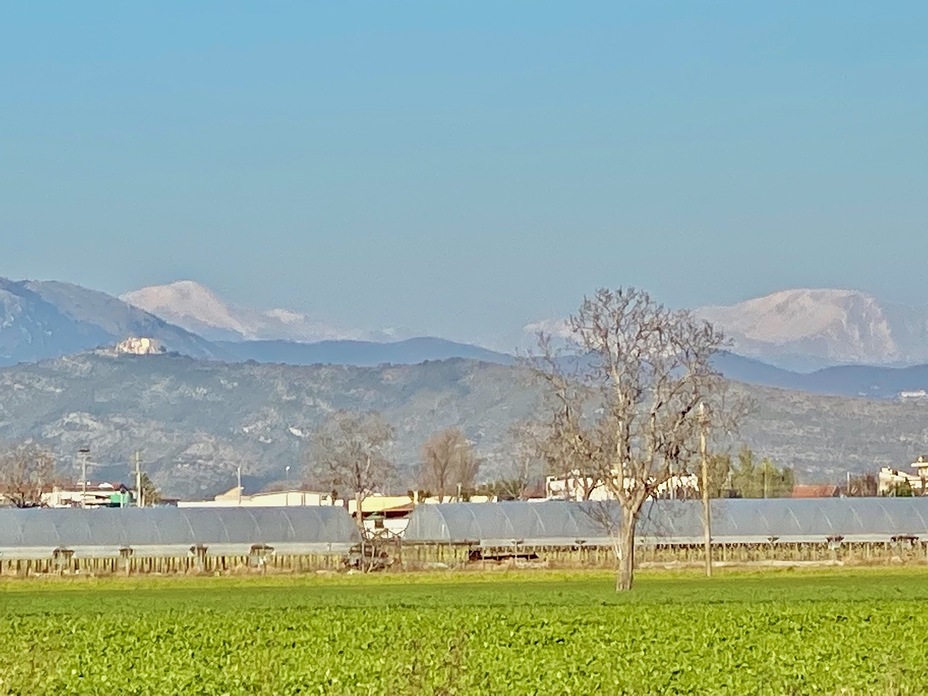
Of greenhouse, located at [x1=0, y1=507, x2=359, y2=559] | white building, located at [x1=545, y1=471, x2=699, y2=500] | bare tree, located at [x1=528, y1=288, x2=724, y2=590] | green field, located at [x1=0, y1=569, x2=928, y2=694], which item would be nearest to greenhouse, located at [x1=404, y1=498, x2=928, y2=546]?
white building, located at [x1=545, y1=471, x2=699, y2=500]

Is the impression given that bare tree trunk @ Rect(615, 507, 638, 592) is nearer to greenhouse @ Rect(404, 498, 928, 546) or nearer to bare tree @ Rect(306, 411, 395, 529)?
greenhouse @ Rect(404, 498, 928, 546)

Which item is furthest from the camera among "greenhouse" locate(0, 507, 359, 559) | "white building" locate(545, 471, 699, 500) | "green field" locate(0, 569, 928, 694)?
"white building" locate(545, 471, 699, 500)

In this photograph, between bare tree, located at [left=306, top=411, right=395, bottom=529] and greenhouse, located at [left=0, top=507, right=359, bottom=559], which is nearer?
greenhouse, located at [left=0, top=507, right=359, bottom=559]

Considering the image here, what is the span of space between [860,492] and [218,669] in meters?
165

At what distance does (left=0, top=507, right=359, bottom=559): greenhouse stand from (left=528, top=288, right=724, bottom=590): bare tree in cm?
3095

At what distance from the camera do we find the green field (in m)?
32.9

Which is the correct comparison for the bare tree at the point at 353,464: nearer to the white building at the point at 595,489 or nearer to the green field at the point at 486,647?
the white building at the point at 595,489

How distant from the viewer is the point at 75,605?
59.5 m

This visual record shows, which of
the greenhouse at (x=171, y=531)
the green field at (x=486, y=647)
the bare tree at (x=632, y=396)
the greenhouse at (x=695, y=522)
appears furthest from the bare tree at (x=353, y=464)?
the green field at (x=486, y=647)

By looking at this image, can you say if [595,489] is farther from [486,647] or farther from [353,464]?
[486,647]

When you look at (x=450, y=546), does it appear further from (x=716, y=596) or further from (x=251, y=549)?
(x=716, y=596)

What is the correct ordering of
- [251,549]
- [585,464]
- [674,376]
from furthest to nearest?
[251,549]
[674,376]
[585,464]

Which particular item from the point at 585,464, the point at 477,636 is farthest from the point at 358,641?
the point at 585,464

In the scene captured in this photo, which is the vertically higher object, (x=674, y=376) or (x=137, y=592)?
(x=674, y=376)
